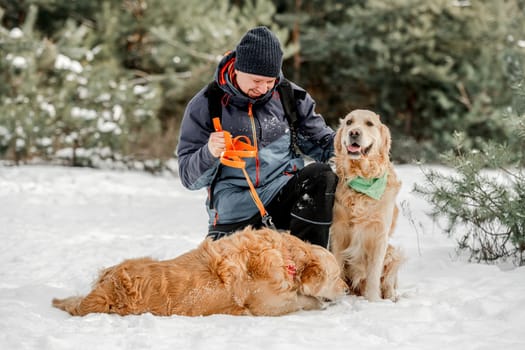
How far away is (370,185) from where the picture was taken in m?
3.22

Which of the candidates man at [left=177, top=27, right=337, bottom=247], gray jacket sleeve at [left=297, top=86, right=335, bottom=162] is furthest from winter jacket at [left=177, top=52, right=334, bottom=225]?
gray jacket sleeve at [left=297, top=86, right=335, bottom=162]

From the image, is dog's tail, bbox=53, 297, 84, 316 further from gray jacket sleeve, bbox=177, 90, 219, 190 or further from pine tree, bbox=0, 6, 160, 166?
pine tree, bbox=0, 6, 160, 166

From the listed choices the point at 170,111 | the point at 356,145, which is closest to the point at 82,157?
the point at 170,111

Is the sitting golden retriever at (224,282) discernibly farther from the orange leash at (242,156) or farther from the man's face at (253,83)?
the man's face at (253,83)

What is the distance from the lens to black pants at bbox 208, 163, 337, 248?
3.24 meters

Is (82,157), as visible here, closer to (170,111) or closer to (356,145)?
(170,111)

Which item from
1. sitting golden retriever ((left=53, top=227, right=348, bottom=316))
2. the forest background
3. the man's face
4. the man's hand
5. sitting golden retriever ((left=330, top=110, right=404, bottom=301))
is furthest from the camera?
the forest background

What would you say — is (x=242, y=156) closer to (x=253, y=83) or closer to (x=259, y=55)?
(x=253, y=83)

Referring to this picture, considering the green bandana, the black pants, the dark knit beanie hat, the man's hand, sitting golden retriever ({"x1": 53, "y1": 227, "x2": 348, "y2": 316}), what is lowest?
sitting golden retriever ({"x1": 53, "y1": 227, "x2": 348, "y2": 316})

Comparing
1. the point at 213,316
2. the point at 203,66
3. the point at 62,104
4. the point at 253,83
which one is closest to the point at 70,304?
the point at 213,316

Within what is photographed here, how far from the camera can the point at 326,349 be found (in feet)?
7.63

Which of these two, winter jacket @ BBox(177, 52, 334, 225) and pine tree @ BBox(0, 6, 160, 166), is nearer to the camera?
winter jacket @ BBox(177, 52, 334, 225)

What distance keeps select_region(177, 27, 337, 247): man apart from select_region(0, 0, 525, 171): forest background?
6562 millimetres

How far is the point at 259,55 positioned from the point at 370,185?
958 millimetres
